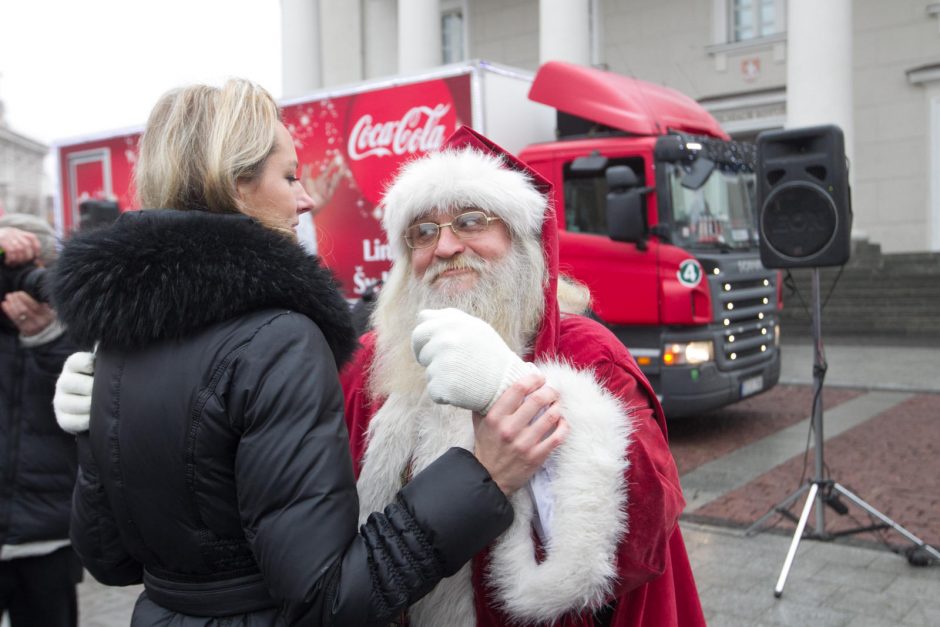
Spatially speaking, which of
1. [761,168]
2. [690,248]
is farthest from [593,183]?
[761,168]

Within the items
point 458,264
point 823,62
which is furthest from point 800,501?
point 823,62

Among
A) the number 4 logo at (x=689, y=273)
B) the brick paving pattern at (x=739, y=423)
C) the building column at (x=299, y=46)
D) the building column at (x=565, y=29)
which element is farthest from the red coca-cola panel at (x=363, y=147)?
the building column at (x=299, y=46)

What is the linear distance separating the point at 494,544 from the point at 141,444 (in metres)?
0.66

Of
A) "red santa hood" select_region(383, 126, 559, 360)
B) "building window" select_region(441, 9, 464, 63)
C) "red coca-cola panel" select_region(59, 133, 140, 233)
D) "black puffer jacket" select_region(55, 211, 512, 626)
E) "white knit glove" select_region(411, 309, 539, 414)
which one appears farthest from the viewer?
"building window" select_region(441, 9, 464, 63)

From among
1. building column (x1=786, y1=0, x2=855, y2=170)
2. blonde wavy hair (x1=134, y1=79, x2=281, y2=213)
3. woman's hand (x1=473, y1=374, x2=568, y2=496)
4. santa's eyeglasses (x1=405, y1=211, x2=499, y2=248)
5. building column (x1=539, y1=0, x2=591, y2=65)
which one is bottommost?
woman's hand (x1=473, y1=374, x2=568, y2=496)

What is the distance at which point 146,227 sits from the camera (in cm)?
140

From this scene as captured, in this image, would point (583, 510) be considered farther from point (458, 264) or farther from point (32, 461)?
point (32, 461)

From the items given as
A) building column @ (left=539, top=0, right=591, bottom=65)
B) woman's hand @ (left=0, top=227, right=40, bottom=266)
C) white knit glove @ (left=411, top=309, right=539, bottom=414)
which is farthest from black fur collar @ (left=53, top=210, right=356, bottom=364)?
building column @ (left=539, top=0, right=591, bottom=65)

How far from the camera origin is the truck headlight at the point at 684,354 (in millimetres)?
7059

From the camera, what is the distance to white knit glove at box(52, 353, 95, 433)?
5.48 ft

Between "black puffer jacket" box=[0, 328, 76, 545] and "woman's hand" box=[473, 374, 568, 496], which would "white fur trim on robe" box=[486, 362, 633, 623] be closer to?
"woman's hand" box=[473, 374, 568, 496]

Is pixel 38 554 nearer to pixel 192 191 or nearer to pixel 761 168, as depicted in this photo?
pixel 192 191

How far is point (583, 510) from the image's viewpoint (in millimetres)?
1512

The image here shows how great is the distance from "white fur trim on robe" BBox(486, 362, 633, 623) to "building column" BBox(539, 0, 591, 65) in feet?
51.1
